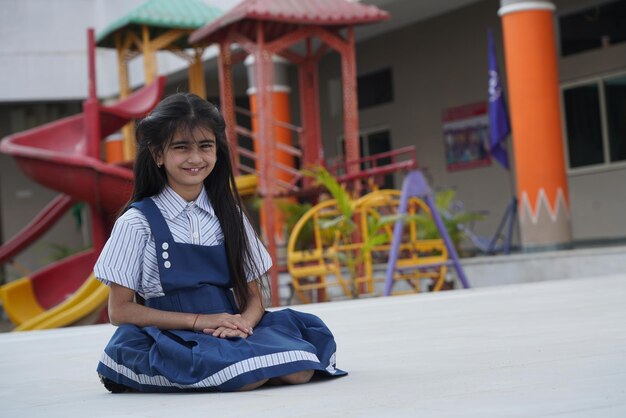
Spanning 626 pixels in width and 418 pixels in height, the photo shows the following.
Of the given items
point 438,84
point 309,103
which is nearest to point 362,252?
point 309,103

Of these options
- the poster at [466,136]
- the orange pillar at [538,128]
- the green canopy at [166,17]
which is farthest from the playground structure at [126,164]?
the poster at [466,136]

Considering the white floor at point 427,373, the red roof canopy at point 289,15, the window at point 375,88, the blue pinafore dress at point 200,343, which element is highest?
the window at point 375,88

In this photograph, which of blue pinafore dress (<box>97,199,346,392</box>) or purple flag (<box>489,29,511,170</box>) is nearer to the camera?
blue pinafore dress (<box>97,199,346,392</box>)

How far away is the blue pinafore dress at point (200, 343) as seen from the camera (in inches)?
136

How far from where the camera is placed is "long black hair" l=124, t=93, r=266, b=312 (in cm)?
364

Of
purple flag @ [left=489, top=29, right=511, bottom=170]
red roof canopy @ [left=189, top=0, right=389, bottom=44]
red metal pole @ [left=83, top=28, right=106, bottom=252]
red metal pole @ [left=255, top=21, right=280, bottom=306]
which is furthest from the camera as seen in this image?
purple flag @ [left=489, top=29, right=511, bottom=170]

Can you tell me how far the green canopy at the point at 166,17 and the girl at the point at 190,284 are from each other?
13.7 meters

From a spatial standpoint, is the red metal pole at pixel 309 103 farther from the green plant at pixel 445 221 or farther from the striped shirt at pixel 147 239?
the striped shirt at pixel 147 239

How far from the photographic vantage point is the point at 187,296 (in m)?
3.65

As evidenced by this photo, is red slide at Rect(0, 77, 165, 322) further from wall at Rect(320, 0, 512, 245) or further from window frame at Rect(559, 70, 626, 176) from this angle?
window frame at Rect(559, 70, 626, 176)

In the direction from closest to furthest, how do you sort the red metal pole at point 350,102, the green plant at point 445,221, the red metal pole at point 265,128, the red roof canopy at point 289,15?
the green plant at point 445,221 → the red roof canopy at point 289,15 → the red metal pole at point 265,128 → the red metal pole at point 350,102

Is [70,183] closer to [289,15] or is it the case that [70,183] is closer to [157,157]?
[289,15]

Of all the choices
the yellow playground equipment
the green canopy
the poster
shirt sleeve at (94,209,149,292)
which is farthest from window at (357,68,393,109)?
shirt sleeve at (94,209,149,292)

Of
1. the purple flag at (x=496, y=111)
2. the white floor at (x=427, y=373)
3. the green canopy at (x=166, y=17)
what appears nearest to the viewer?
the white floor at (x=427, y=373)
